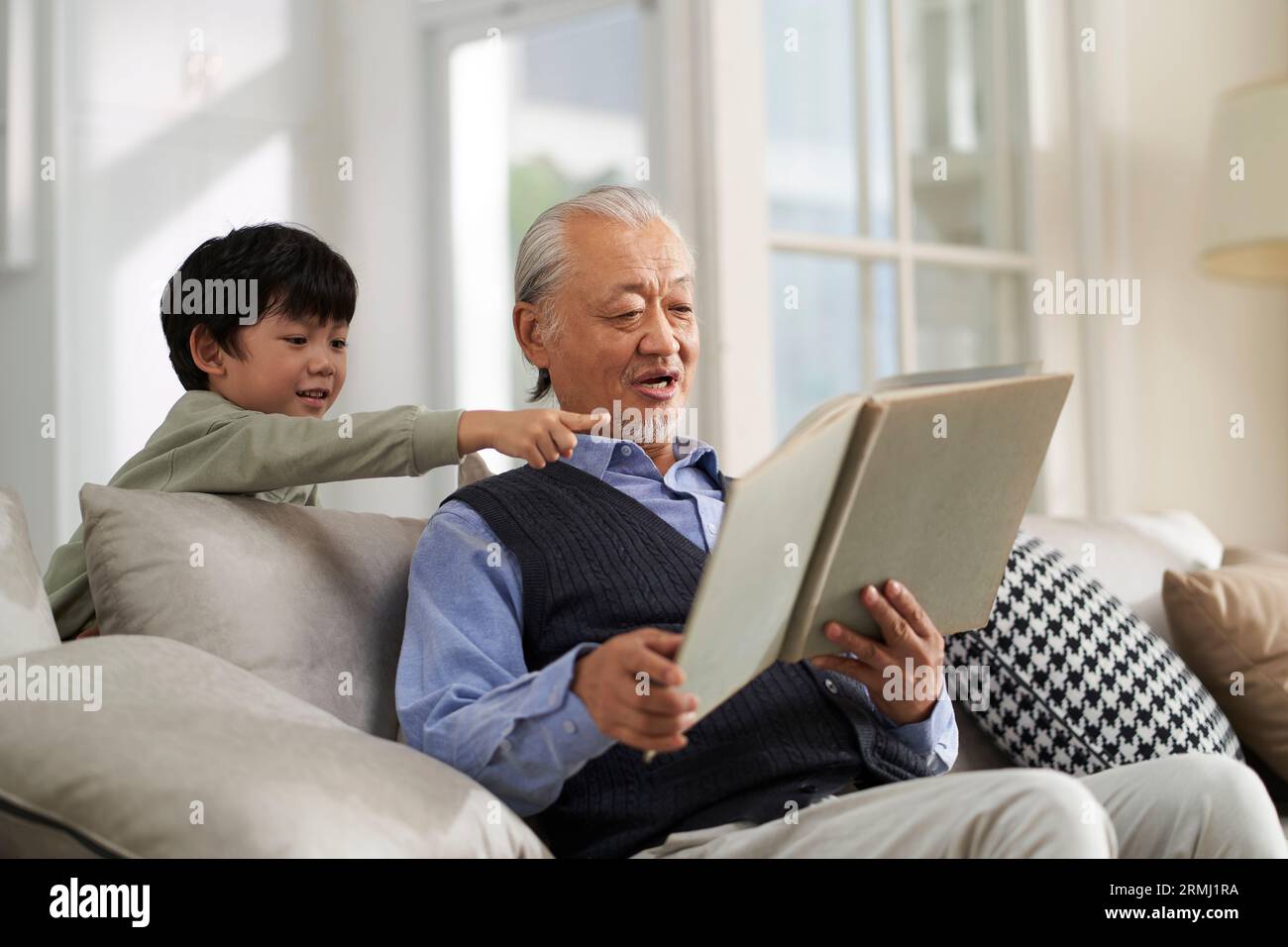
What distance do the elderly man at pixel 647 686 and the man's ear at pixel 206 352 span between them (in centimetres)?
31

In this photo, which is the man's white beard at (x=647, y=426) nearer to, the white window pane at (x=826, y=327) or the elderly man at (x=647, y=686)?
the elderly man at (x=647, y=686)

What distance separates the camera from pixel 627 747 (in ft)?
4.34

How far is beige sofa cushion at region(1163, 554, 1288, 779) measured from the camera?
1.93m

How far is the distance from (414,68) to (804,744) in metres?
2.57

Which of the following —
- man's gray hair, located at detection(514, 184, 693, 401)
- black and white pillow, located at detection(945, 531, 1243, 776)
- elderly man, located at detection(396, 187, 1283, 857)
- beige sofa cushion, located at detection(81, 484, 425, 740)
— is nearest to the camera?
elderly man, located at detection(396, 187, 1283, 857)

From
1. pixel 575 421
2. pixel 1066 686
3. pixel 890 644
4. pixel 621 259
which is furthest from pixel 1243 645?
pixel 575 421

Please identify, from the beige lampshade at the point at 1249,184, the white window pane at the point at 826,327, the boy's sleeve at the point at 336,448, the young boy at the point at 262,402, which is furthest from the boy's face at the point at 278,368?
the beige lampshade at the point at 1249,184

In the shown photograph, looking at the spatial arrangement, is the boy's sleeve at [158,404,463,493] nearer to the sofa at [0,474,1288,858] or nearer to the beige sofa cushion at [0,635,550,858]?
the sofa at [0,474,1288,858]

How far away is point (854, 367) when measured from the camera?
3045mm

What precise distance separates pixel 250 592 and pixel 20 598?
20cm

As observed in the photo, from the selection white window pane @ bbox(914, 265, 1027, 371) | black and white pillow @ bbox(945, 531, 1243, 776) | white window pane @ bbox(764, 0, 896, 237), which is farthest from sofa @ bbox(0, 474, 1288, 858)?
white window pane @ bbox(914, 265, 1027, 371)

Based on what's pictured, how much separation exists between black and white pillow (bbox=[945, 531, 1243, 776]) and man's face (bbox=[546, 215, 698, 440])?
20.2 inches
